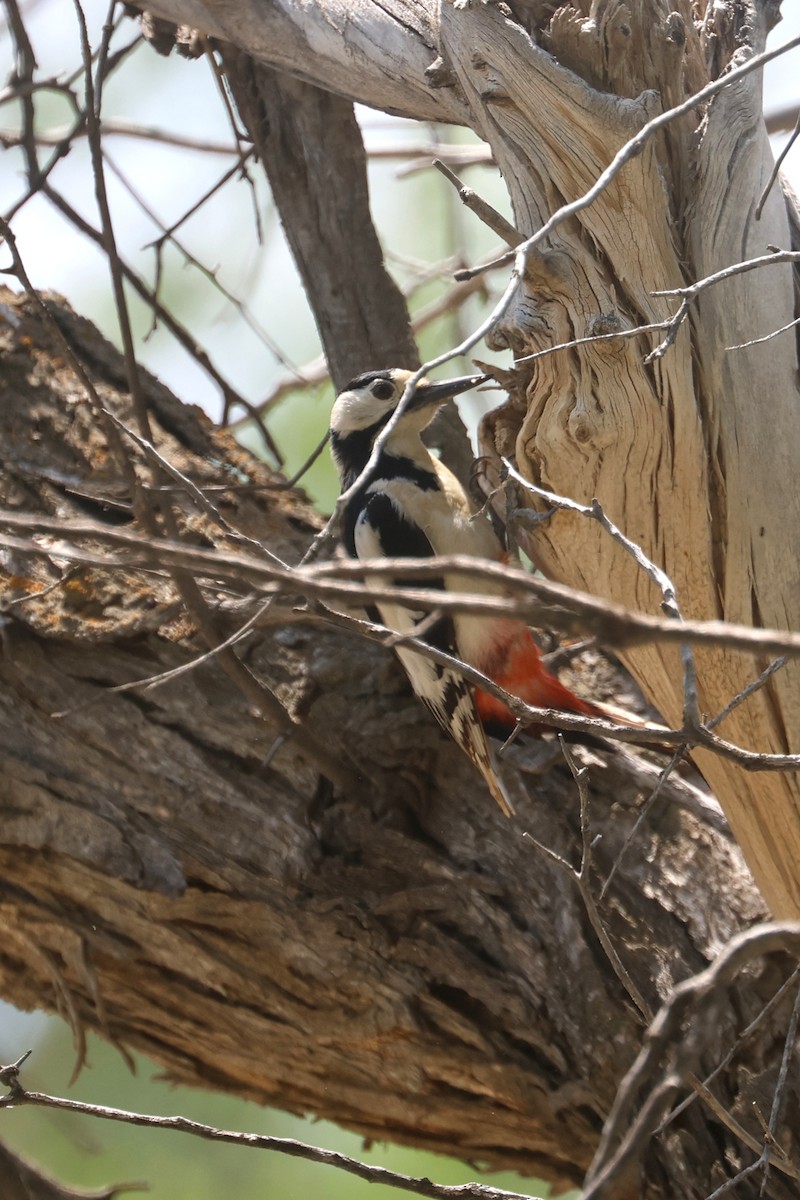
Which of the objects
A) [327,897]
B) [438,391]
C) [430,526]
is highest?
[438,391]

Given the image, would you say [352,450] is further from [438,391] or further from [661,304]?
[661,304]

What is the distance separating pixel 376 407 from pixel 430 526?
35cm

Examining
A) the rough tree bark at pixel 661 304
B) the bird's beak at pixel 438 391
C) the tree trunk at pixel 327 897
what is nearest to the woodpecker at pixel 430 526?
the bird's beak at pixel 438 391

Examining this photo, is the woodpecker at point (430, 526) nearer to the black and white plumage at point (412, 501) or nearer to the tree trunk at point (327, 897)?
the black and white plumage at point (412, 501)

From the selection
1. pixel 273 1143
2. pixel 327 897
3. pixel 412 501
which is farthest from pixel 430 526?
pixel 273 1143

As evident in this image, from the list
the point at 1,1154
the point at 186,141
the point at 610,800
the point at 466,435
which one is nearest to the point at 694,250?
the point at 610,800

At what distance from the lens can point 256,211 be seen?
3270 mm

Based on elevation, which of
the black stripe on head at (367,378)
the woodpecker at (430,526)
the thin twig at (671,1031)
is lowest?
the thin twig at (671,1031)

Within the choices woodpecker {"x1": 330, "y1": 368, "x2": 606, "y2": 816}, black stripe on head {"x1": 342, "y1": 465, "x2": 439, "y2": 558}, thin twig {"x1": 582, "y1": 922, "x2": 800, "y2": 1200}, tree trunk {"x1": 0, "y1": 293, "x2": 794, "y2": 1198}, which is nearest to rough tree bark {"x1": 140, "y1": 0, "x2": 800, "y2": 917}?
tree trunk {"x1": 0, "y1": 293, "x2": 794, "y2": 1198}

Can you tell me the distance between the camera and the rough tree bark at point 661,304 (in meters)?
2.03

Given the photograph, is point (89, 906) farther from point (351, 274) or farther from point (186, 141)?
point (186, 141)

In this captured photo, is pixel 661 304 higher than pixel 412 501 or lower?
higher

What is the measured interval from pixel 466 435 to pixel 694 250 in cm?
145

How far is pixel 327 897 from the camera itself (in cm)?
236
